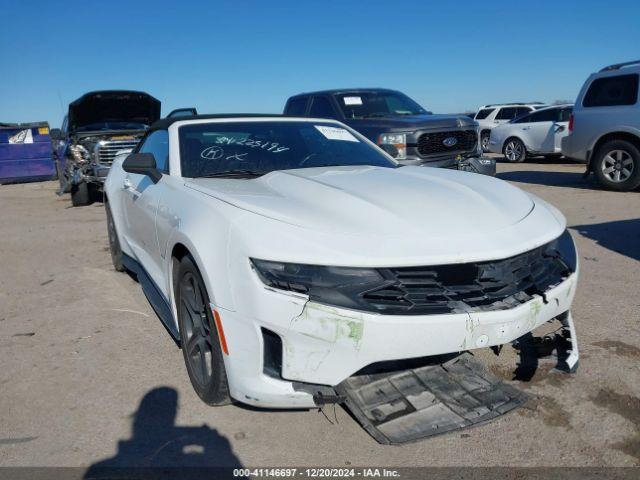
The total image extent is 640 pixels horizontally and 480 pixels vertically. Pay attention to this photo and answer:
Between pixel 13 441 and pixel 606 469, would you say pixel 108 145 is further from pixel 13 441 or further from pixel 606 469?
pixel 606 469

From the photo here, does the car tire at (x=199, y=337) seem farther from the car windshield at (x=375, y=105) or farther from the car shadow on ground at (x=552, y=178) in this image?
the car shadow on ground at (x=552, y=178)

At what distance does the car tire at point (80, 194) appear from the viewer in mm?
10375

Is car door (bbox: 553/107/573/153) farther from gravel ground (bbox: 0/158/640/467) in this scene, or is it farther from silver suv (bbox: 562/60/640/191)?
gravel ground (bbox: 0/158/640/467)

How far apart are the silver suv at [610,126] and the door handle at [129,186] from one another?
8.11 m

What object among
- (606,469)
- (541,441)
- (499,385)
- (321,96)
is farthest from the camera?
(321,96)

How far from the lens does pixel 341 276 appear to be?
2.25 meters

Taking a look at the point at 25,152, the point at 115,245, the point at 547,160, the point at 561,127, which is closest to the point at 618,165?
the point at 561,127

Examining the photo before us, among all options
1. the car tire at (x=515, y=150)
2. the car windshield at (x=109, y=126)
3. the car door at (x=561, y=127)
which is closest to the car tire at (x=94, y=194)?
the car windshield at (x=109, y=126)

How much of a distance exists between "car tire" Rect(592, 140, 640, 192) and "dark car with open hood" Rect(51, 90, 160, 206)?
27.0 feet

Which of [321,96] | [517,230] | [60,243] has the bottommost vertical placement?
[60,243]

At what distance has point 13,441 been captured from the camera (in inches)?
103

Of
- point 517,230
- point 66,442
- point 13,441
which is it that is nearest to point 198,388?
point 66,442

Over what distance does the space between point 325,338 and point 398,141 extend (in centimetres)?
585

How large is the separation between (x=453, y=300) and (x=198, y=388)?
1.41 m
